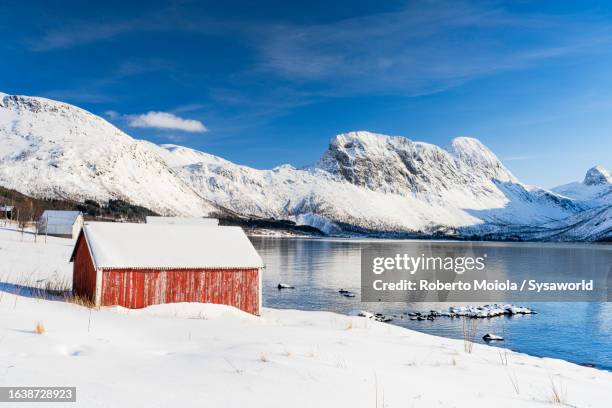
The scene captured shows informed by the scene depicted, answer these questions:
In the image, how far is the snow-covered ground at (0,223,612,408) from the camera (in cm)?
720

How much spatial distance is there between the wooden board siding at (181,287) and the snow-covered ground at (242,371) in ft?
29.6

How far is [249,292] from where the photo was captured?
2725 centimetres

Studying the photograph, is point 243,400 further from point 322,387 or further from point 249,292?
point 249,292

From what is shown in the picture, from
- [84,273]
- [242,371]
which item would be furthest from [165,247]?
[242,371]

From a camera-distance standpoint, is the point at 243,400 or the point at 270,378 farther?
the point at 270,378

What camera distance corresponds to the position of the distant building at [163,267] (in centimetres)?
2416

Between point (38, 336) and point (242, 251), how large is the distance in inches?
715

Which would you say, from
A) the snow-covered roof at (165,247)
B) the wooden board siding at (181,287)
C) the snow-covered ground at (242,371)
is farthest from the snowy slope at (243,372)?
the snow-covered roof at (165,247)

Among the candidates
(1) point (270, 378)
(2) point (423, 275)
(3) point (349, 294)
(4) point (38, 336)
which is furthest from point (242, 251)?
(2) point (423, 275)

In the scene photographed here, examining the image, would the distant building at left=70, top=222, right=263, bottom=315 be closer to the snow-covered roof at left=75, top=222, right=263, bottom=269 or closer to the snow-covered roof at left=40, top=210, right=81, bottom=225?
the snow-covered roof at left=75, top=222, right=263, bottom=269

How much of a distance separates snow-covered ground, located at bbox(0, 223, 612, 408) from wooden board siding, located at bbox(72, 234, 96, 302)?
9.36 meters

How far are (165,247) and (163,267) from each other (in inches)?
65.7

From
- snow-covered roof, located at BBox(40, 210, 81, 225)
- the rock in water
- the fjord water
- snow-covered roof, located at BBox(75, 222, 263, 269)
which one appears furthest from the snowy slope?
snow-covered roof, located at BBox(40, 210, 81, 225)

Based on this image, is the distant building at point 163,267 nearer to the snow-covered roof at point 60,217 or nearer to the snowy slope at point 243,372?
the snowy slope at point 243,372
